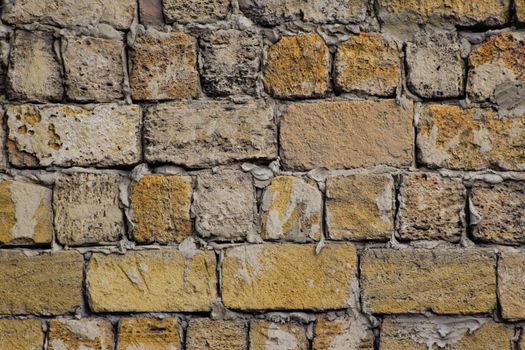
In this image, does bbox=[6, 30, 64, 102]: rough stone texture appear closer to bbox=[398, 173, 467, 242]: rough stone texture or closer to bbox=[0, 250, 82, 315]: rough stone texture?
bbox=[0, 250, 82, 315]: rough stone texture

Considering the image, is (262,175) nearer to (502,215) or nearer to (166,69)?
(166,69)

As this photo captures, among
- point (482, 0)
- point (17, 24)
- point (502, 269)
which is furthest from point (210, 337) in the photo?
point (482, 0)

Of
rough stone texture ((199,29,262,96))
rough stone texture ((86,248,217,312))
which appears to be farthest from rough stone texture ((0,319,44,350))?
rough stone texture ((199,29,262,96))

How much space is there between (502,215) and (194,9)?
141cm

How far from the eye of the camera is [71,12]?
2906 mm

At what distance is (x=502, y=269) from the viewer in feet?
9.43

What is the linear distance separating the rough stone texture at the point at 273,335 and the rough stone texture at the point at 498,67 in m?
1.14

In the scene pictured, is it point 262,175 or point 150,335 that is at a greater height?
point 262,175

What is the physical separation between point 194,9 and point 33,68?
65 centimetres

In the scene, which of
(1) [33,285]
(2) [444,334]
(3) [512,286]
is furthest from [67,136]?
(3) [512,286]

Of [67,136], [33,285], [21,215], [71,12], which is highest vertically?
[71,12]

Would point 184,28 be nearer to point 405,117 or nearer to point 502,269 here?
point 405,117

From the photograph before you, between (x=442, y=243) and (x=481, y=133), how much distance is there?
44 cm

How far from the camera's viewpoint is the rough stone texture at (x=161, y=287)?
9.43 feet
